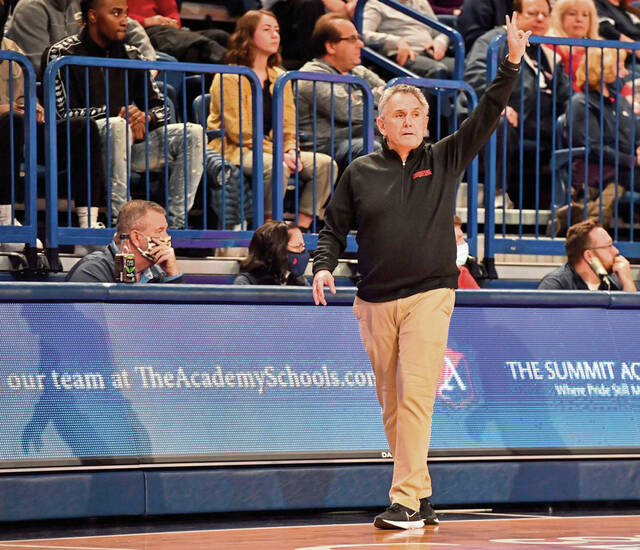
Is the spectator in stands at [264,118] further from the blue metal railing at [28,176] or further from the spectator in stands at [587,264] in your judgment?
the spectator in stands at [587,264]

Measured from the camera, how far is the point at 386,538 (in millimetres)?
5258

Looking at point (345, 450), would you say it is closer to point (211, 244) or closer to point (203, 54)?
point (211, 244)

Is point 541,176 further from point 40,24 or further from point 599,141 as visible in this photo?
point 40,24

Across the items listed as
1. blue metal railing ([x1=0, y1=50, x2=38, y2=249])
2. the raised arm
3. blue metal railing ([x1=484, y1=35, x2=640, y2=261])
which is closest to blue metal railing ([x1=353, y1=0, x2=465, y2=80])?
blue metal railing ([x1=484, y1=35, x2=640, y2=261])

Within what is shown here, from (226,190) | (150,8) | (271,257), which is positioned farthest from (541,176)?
(271,257)

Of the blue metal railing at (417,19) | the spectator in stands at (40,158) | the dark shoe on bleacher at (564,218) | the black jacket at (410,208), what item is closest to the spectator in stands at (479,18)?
the blue metal railing at (417,19)

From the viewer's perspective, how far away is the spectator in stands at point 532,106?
33.1ft

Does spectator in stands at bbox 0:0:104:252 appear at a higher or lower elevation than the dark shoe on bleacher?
higher

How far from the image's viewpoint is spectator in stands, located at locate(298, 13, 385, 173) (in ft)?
29.9

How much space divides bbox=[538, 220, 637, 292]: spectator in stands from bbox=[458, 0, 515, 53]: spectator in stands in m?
3.50

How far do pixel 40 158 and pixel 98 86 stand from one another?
23.4 inches

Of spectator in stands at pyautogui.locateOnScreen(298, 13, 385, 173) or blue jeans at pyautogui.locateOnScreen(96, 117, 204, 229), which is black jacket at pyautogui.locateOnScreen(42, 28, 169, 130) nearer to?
blue jeans at pyautogui.locateOnScreen(96, 117, 204, 229)

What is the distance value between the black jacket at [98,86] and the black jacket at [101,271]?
1.54 meters

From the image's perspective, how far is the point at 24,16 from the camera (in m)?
9.20
